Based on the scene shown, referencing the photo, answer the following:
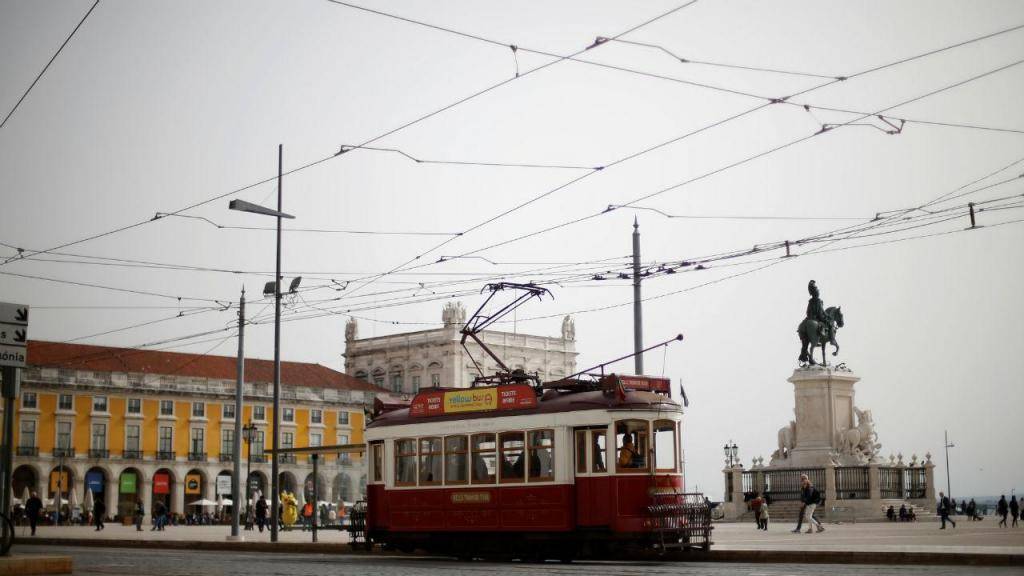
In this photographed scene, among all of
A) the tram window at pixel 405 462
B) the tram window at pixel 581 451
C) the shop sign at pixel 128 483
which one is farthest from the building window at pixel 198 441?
the tram window at pixel 581 451

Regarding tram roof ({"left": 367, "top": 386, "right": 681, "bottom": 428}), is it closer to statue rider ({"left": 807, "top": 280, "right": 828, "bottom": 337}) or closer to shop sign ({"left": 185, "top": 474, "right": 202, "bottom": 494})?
statue rider ({"left": 807, "top": 280, "right": 828, "bottom": 337})

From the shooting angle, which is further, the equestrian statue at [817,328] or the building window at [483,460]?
the equestrian statue at [817,328]

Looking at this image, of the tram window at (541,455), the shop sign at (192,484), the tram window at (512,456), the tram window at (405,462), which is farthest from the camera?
the shop sign at (192,484)

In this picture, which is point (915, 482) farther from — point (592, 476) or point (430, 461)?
point (592, 476)

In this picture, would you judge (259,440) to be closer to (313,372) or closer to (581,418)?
(313,372)

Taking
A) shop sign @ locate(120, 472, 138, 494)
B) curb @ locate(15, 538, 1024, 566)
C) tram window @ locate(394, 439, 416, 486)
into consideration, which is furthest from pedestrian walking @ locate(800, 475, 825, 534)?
shop sign @ locate(120, 472, 138, 494)

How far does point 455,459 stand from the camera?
821 inches

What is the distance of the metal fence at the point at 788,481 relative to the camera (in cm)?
3872

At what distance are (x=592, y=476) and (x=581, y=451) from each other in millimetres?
432

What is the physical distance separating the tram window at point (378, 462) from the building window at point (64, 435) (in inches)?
2548

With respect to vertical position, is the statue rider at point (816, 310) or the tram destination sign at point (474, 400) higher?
the statue rider at point (816, 310)

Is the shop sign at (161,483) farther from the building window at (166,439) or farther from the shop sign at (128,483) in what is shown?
the building window at (166,439)

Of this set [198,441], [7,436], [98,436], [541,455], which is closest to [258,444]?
[198,441]

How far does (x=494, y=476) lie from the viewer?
2011 cm
